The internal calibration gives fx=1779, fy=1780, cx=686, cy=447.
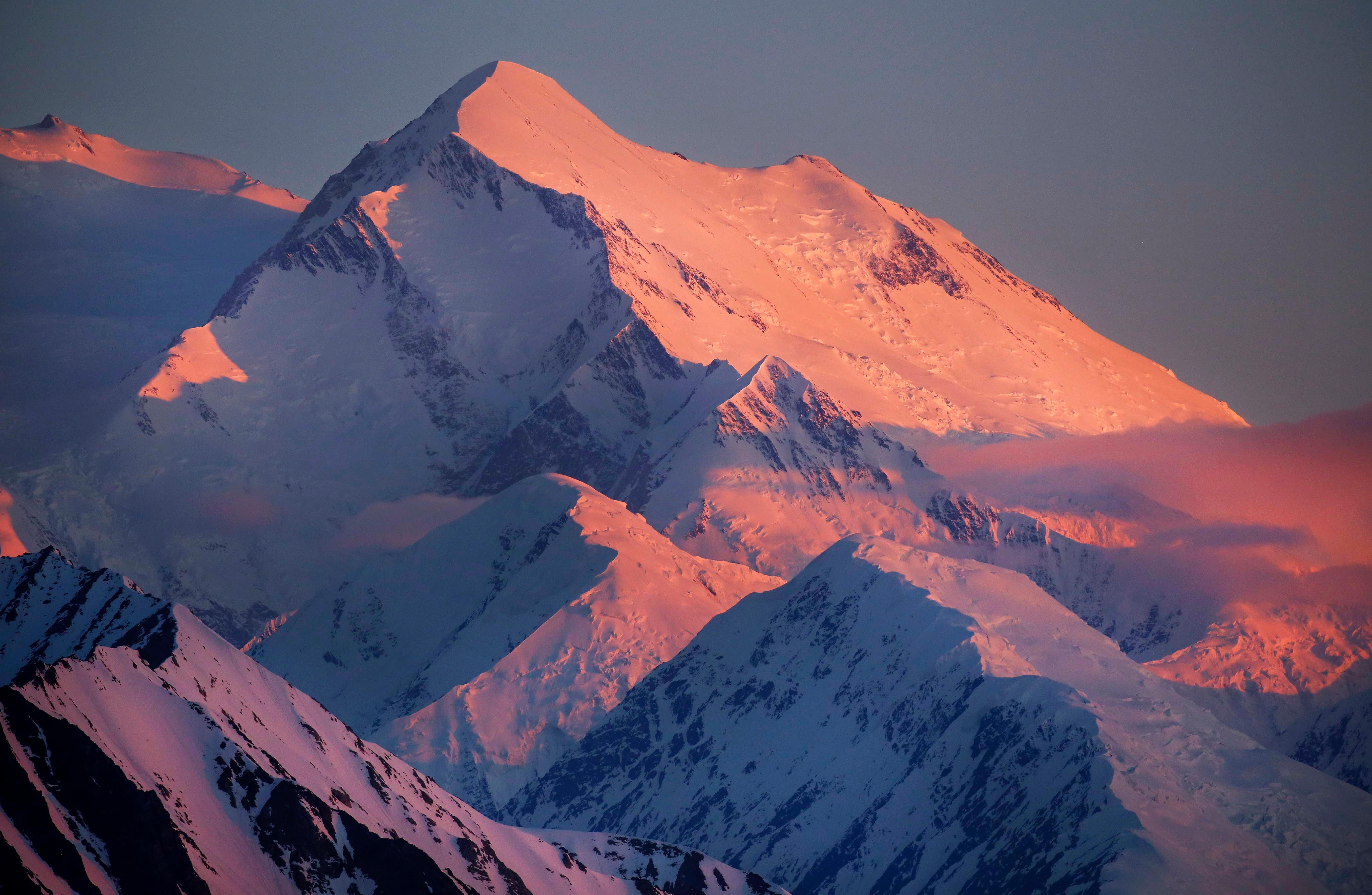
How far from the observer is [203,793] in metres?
119

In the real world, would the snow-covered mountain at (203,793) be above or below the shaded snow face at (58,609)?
below

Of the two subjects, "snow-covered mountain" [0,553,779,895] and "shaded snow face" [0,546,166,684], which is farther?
"shaded snow face" [0,546,166,684]

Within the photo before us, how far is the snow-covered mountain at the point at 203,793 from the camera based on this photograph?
109000 millimetres

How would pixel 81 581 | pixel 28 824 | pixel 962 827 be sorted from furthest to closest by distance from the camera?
pixel 962 827, pixel 81 581, pixel 28 824

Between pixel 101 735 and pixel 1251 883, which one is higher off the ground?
pixel 101 735

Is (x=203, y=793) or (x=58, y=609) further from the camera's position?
(x=58, y=609)

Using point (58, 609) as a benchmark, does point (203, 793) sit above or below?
below

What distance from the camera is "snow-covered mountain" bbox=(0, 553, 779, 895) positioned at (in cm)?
10900

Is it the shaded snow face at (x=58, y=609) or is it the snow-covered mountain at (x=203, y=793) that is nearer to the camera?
the snow-covered mountain at (x=203, y=793)

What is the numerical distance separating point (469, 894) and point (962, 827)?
68.4 meters

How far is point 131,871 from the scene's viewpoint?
109 meters

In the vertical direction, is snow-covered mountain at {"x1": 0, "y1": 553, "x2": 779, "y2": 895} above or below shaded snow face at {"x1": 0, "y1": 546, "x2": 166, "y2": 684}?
below

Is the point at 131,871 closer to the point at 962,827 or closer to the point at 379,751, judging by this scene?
the point at 379,751

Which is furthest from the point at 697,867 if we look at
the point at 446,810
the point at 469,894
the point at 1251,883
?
the point at 1251,883
